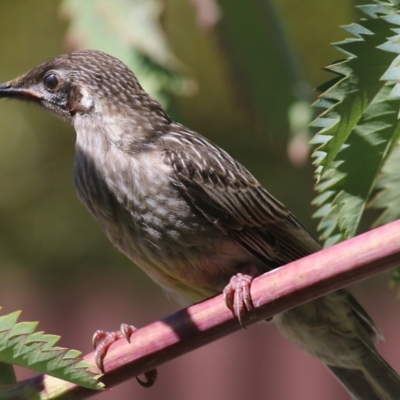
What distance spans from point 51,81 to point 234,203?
97 centimetres

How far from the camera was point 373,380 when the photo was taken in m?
3.30

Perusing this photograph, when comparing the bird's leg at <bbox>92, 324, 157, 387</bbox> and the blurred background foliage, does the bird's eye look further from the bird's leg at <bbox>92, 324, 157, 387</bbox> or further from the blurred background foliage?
the blurred background foliage

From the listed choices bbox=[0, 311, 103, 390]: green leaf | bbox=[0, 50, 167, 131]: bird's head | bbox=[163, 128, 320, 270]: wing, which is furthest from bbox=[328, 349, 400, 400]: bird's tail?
bbox=[0, 311, 103, 390]: green leaf

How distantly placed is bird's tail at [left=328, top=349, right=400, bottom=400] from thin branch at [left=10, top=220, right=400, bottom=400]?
59.0 inches

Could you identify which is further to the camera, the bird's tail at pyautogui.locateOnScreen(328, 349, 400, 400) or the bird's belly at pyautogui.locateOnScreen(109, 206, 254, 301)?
the bird's tail at pyautogui.locateOnScreen(328, 349, 400, 400)

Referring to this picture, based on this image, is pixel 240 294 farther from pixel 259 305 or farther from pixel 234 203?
pixel 234 203

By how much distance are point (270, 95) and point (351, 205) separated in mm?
879

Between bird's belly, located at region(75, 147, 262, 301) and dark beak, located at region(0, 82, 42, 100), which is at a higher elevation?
dark beak, located at region(0, 82, 42, 100)

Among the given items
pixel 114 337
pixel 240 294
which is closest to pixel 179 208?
pixel 114 337

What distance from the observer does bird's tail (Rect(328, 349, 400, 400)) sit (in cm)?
323

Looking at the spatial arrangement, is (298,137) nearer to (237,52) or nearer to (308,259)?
(237,52)

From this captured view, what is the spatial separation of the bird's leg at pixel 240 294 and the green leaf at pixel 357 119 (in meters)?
0.30

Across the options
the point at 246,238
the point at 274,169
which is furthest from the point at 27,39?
the point at 246,238

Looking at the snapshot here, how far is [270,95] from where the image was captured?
279 cm
